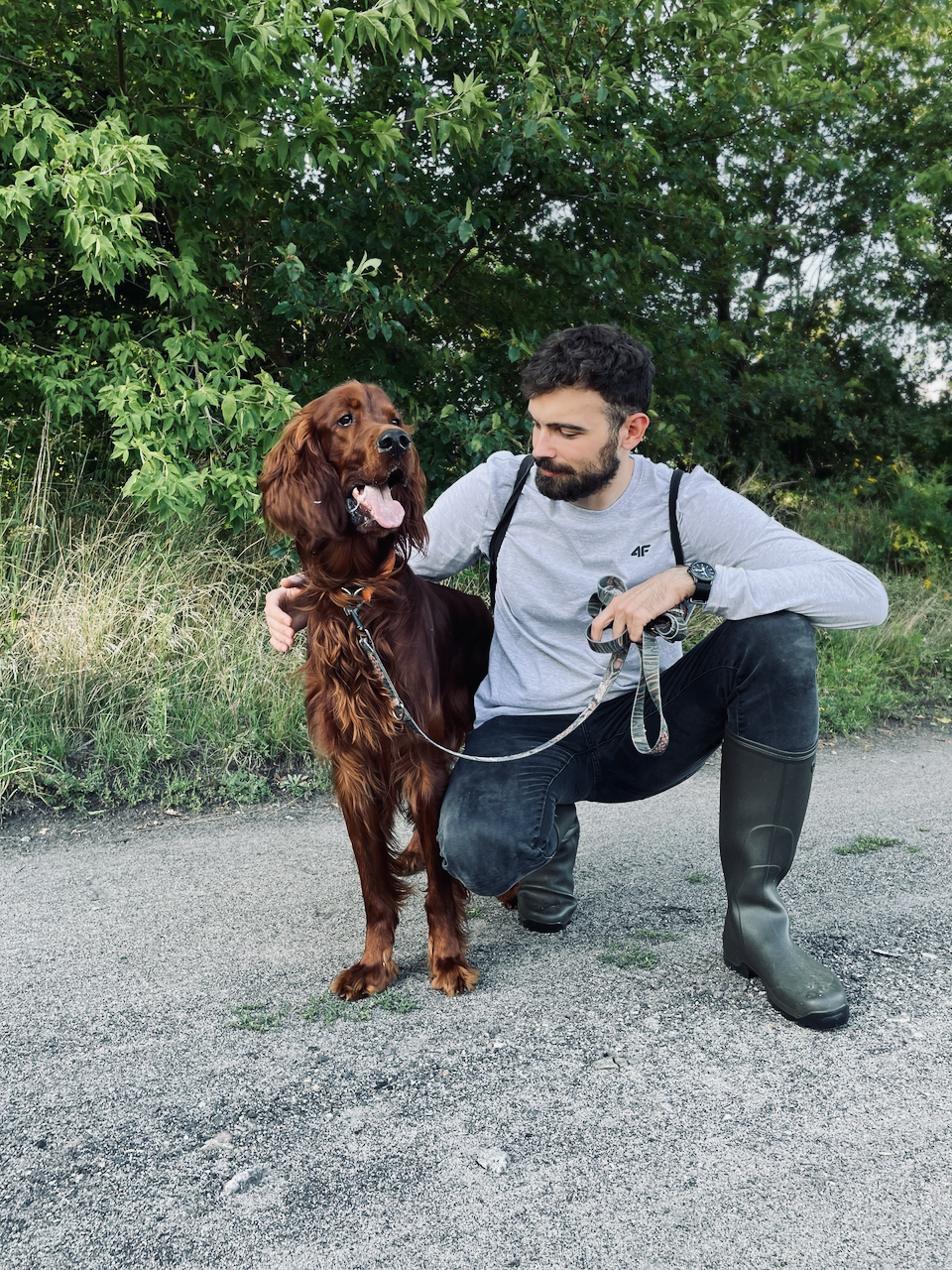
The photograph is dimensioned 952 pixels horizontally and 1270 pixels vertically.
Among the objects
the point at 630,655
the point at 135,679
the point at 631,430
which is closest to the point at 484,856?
the point at 630,655

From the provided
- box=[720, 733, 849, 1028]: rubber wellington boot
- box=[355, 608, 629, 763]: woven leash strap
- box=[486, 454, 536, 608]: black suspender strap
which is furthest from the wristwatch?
box=[486, 454, 536, 608]: black suspender strap

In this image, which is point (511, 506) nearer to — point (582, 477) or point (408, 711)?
point (582, 477)

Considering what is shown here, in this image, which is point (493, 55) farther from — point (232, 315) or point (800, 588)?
point (800, 588)

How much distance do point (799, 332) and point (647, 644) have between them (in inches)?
333

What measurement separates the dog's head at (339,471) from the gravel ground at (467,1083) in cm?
118

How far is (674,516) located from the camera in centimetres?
256

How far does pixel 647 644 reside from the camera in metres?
2.37

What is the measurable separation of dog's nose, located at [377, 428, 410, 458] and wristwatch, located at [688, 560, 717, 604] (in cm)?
76

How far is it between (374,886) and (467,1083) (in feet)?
2.00

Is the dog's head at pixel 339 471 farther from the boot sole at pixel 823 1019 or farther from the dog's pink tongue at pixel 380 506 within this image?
the boot sole at pixel 823 1019

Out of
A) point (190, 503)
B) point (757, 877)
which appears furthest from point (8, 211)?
Result: point (757, 877)

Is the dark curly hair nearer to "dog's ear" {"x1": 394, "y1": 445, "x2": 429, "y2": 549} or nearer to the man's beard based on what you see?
the man's beard

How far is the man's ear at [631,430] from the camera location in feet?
8.45

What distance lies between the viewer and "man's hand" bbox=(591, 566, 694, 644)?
227 centimetres
